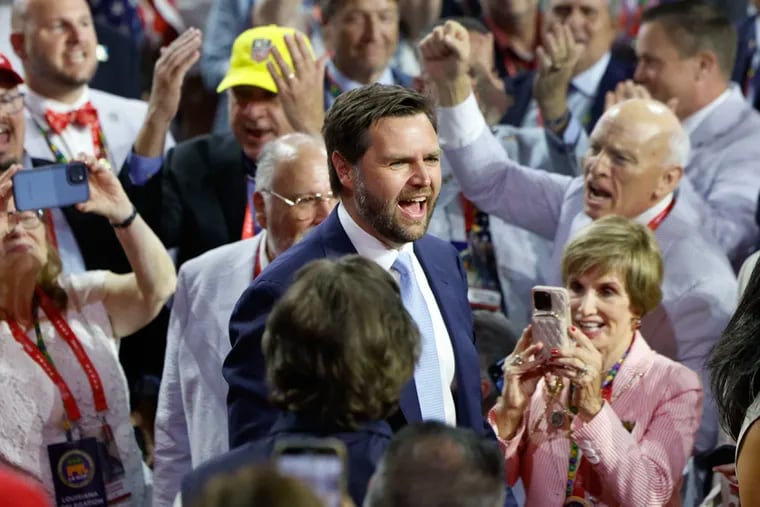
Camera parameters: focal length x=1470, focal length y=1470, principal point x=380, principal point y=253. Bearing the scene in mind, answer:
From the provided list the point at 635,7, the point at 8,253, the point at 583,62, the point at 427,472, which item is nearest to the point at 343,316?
the point at 427,472

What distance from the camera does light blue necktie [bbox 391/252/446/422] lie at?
3514 mm

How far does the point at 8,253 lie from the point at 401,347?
187 centimetres

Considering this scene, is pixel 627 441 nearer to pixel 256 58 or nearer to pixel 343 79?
pixel 256 58

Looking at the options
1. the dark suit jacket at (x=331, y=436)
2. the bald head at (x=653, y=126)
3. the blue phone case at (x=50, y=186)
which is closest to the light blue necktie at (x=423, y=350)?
the dark suit jacket at (x=331, y=436)

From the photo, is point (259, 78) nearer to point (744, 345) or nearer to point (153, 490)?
point (153, 490)

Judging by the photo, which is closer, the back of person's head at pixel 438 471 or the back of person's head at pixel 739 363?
the back of person's head at pixel 438 471

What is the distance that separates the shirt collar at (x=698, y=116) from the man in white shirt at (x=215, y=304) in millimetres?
2157

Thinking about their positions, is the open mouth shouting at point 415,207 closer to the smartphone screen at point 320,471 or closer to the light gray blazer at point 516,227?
the smartphone screen at point 320,471

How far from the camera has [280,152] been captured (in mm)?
4574

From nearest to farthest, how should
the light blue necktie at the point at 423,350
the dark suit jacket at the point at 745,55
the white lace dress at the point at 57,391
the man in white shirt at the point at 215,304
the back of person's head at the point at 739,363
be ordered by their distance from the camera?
the back of person's head at the point at 739,363 < the light blue necktie at the point at 423,350 < the white lace dress at the point at 57,391 < the man in white shirt at the point at 215,304 < the dark suit jacket at the point at 745,55

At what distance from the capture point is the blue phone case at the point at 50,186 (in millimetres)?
4379

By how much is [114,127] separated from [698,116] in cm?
242

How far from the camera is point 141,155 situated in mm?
5289

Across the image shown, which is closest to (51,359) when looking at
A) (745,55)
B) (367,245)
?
(367,245)
